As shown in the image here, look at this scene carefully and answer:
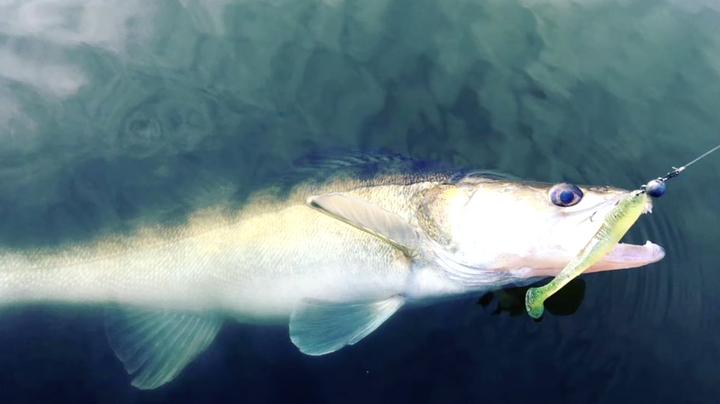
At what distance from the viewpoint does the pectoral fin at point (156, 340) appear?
3315mm

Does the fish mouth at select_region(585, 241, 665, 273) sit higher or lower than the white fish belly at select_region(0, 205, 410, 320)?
higher

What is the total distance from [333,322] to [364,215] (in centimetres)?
61

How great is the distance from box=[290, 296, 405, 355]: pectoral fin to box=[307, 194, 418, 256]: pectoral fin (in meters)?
0.37

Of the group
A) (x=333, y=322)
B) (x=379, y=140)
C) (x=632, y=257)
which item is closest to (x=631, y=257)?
(x=632, y=257)

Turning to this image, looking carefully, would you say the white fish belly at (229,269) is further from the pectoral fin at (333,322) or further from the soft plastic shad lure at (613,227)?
the soft plastic shad lure at (613,227)

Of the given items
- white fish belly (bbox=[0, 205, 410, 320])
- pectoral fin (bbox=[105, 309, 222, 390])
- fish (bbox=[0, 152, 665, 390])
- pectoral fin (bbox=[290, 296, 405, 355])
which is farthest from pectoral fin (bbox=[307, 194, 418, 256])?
pectoral fin (bbox=[105, 309, 222, 390])

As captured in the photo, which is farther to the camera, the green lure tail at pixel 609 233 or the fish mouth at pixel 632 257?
the fish mouth at pixel 632 257

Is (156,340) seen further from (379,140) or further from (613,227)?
(613,227)

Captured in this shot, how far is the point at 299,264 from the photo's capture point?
132 inches

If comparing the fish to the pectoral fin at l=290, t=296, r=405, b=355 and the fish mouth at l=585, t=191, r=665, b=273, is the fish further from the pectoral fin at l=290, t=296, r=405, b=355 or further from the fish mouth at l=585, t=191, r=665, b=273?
the fish mouth at l=585, t=191, r=665, b=273

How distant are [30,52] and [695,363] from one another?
16.4ft

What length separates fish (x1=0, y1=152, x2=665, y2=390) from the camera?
3.24m

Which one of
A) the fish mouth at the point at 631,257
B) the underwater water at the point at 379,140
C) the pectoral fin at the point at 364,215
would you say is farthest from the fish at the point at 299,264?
the fish mouth at the point at 631,257

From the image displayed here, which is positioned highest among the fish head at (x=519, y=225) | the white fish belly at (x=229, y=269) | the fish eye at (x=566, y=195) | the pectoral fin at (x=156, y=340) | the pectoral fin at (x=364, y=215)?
the fish eye at (x=566, y=195)
